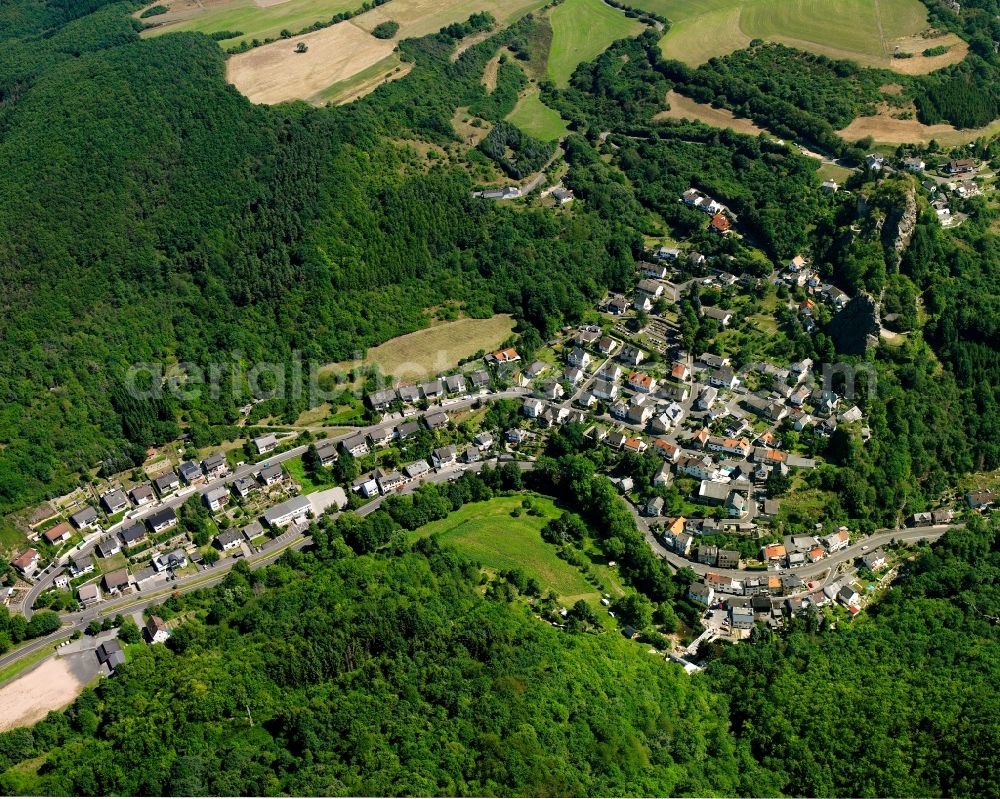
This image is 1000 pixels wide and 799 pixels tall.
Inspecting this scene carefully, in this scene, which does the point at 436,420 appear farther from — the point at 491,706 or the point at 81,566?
the point at 491,706

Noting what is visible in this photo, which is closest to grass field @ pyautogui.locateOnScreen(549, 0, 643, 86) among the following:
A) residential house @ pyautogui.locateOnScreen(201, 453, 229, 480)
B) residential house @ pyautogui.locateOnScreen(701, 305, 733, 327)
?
residential house @ pyautogui.locateOnScreen(701, 305, 733, 327)

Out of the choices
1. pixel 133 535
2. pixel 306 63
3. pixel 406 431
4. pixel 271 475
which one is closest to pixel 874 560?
pixel 406 431

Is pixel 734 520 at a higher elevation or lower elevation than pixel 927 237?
lower

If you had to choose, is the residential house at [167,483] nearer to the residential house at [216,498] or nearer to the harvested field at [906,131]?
the residential house at [216,498]

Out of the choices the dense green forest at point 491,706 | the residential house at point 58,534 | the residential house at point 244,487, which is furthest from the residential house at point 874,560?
the residential house at point 58,534

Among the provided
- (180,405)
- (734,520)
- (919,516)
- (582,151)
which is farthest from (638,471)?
(582,151)

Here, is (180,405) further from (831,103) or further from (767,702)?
(831,103)
